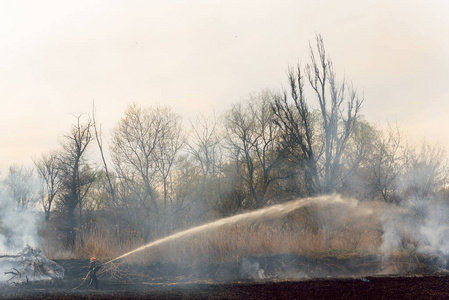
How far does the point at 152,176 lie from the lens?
34.4m

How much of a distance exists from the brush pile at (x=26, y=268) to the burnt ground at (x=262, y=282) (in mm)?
448

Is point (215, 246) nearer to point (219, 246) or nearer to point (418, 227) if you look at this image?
point (219, 246)

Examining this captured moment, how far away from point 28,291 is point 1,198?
3486 cm

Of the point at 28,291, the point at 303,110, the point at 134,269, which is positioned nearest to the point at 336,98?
the point at 303,110

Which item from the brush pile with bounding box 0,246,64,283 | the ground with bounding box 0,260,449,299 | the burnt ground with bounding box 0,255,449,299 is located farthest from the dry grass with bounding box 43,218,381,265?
the brush pile with bounding box 0,246,64,283

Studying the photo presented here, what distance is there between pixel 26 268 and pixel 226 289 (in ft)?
26.1

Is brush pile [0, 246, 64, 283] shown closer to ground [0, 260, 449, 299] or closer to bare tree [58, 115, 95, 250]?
ground [0, 260, 449, 299]

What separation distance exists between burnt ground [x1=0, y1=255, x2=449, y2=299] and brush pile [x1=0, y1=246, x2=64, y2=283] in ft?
1.47

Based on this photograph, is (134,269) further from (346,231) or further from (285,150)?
(285,150)

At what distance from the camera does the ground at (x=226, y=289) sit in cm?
1111

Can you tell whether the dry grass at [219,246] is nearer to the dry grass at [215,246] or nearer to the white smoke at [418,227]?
the dry grass at [215,246]

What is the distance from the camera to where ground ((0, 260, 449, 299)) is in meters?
11.1

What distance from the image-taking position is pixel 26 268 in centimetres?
1488

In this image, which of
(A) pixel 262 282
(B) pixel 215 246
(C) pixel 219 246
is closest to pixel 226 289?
(A) pixel 262 282
